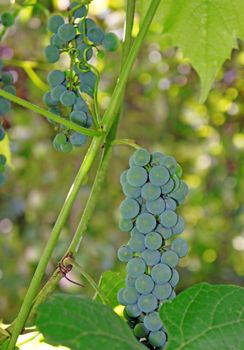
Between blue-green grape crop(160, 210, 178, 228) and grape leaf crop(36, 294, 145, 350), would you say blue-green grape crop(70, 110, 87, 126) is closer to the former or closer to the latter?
blue-green grape crop(160, 210, 178, 228)

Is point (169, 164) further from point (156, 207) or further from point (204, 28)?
point (204, 28)

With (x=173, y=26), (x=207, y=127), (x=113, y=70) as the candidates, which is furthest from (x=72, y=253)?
(x=207, y=127)

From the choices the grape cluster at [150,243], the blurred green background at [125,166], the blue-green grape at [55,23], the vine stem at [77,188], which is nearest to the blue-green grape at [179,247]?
the grape cluster at [150,243]

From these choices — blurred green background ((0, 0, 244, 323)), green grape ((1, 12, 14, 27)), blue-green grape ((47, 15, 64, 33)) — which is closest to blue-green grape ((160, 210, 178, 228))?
blue-green grape ((47, 15, 64, 33))

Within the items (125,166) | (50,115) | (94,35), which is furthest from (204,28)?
(125,166)

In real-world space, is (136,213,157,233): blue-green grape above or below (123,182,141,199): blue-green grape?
below

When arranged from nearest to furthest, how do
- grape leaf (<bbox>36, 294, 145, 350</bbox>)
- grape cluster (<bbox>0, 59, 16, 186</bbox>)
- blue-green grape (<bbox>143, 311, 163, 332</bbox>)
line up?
grape leaf (<bbox>36, 294, 145, 350</bbox>) < blue-green grape (<bbox>143, 311, 163, 332</bbox>) < grape cluster (<bbox>0, 59, 16, 186</bbox>)

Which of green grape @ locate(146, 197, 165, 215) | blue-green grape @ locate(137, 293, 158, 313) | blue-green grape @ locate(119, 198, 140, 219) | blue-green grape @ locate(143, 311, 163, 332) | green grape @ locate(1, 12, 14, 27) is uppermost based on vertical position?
green grape @ locate(1, 12, 14, 27)
